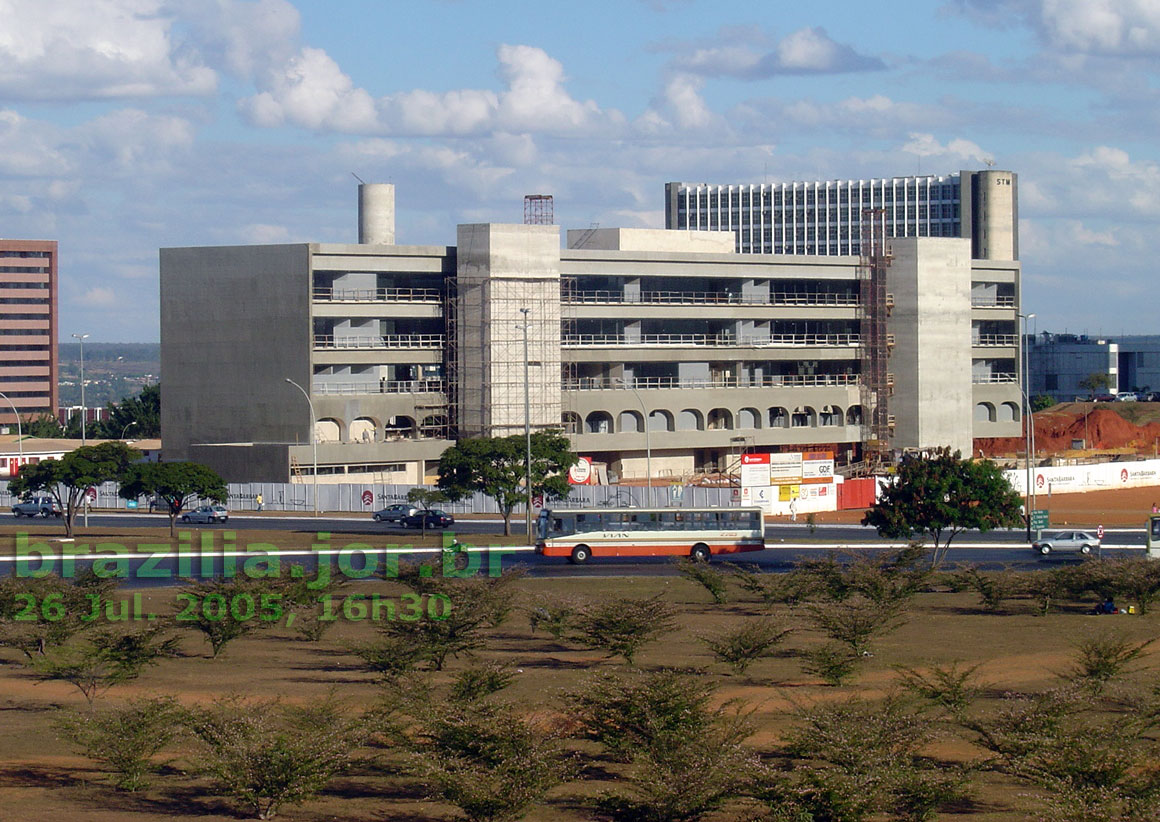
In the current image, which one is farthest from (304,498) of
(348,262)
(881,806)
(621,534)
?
(881,806)

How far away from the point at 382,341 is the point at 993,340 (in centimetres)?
5486

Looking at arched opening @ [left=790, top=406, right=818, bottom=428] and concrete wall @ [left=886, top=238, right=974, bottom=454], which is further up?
concrete wall @ [left=886, top=238, right=974, bottom=454]

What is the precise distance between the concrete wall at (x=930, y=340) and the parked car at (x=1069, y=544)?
167 feet

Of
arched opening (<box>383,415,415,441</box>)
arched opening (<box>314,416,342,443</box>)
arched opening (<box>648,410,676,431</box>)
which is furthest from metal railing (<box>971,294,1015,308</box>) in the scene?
arched opening (<box>314,416,342,443</box>)

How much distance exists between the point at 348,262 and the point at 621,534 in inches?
1661

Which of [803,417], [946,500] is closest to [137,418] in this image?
[803,417]

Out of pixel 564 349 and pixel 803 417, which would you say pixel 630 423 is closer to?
Result: pixel 564 349

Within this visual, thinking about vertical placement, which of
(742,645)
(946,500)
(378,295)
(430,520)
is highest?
(378,295)

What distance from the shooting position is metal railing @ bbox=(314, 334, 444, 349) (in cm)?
9438

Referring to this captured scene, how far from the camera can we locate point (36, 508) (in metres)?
86.7

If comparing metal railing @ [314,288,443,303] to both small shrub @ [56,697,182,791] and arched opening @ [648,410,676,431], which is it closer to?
arched opening @ [648,410,676,431]

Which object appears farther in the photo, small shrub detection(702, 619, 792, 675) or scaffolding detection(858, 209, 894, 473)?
scaffolding detection(858, 209, 894, 473)

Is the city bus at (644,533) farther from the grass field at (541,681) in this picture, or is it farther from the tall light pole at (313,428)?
the tall light pole at (313,428)

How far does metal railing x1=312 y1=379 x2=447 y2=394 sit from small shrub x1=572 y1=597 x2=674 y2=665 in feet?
204
